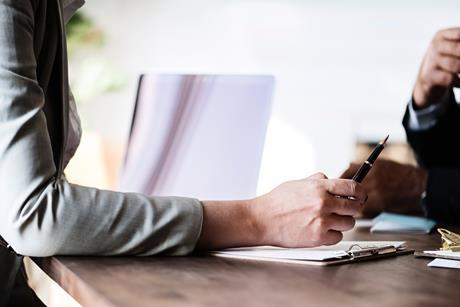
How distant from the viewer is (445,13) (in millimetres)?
5797

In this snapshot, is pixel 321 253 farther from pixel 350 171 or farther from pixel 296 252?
pixel 350 171

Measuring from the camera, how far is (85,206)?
0.98m

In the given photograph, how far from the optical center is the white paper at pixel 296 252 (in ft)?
3.29

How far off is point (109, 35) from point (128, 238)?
179 inches

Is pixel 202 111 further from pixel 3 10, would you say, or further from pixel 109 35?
pixel 109 35

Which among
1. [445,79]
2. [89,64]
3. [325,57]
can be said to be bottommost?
[89,64]

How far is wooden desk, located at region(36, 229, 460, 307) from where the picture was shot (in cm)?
77

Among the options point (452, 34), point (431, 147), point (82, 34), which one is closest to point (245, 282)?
point (452, 34)

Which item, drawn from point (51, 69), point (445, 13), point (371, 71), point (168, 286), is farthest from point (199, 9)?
point (168, 286)

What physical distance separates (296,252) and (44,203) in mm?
326

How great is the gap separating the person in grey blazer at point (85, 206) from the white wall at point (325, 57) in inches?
180

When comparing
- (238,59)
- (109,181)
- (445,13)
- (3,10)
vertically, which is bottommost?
(109,181)

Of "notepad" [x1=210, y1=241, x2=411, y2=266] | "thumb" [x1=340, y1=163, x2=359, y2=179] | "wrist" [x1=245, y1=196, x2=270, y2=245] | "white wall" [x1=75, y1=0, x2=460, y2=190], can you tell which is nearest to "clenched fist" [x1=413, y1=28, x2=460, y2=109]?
"thumb" [x1=340, y1=163, x2=359, y2=179]

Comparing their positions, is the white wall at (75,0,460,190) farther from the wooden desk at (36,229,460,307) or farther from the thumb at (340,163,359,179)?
the wooden desk at (36,229,460,307)
